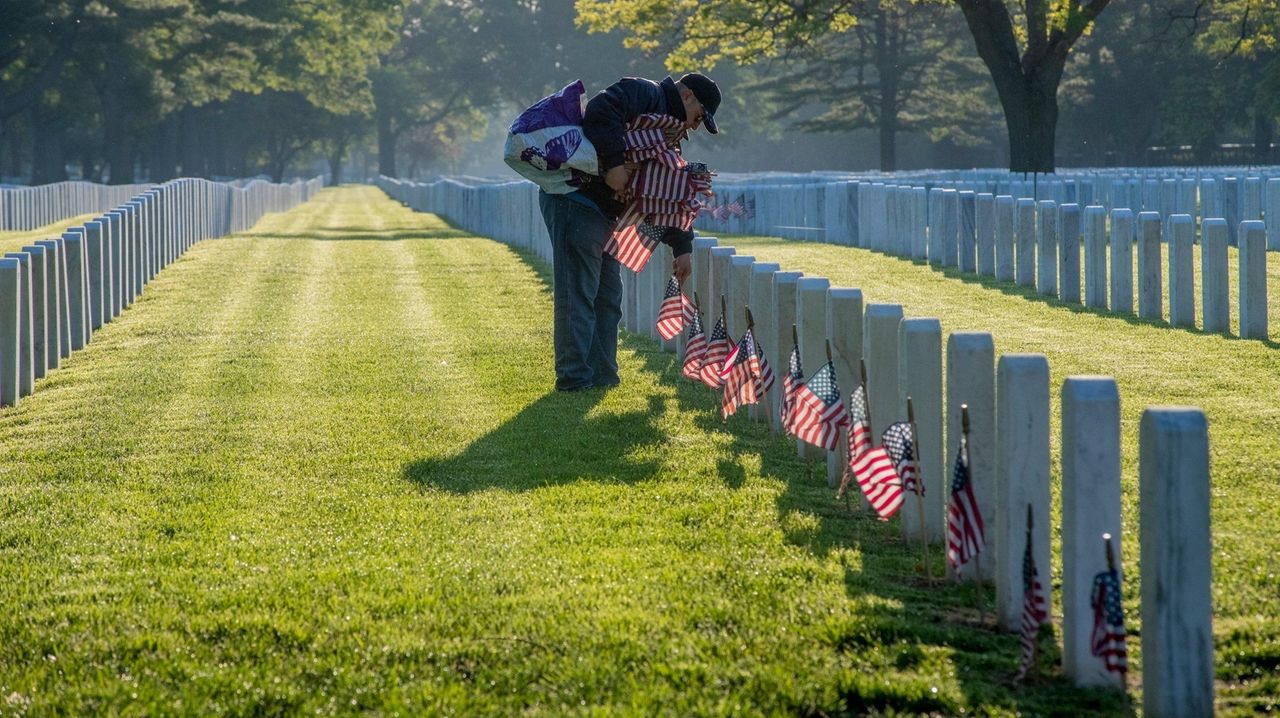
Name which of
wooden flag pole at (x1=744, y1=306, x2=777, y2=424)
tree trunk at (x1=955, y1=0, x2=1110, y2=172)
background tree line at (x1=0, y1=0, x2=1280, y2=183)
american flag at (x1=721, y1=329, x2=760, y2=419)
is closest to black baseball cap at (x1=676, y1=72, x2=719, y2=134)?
wooden flag pole at (x1=744, y1=306, x2=777, y2=424)

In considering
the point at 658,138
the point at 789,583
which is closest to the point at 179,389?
the point at 658,138

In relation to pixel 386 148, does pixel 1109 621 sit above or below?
below

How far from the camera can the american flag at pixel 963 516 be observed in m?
5.11

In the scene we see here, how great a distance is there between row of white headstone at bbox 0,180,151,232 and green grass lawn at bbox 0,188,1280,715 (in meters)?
26.7

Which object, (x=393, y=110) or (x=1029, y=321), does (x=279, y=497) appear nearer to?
(x=1029, y=321)

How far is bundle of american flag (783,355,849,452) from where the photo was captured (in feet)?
22.5

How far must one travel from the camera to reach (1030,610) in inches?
178

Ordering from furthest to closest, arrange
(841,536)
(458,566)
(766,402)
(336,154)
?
1. (336,154)
2. (766,402)
3. (841,536)
4. (458,566)

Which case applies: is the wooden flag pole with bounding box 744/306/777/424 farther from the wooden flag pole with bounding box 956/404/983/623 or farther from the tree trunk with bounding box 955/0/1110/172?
the tree trunk with bounding box 955/0/1110/172

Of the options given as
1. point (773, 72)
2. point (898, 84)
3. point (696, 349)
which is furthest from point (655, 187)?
point (773, 72)

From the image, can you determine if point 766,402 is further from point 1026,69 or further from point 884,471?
point 1026,69

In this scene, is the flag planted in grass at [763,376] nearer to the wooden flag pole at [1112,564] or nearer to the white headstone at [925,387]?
the white headstone at [925,387]

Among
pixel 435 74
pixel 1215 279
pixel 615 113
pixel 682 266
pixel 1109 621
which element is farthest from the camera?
pixel 435 74

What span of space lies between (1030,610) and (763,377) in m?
4.20
